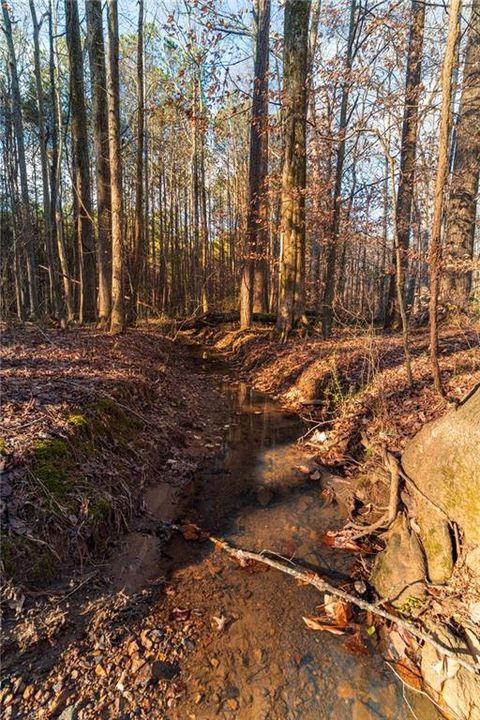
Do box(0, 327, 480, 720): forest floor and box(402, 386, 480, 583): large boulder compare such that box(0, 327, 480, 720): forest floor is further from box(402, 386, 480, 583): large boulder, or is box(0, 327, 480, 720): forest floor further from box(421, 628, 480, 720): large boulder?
box(402, 386, 480, 583): large boulder

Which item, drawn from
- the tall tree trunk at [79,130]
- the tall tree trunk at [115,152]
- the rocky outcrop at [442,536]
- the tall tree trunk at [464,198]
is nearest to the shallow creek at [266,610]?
the rocky outcrop at [442,536]

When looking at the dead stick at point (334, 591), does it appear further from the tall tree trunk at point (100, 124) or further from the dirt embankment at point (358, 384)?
the tall tree trunk at point (100, 124)

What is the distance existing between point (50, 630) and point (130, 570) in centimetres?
85

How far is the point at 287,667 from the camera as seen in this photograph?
8.55ft

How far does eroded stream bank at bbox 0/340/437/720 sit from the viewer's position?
7.59 ft

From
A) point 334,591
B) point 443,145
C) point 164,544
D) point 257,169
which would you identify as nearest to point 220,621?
point 334,591

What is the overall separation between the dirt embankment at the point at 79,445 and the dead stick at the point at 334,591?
114cm

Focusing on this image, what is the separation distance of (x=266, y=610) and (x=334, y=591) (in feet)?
1.85

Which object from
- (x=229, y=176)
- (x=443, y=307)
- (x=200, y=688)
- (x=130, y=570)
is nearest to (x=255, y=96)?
(x=443, y=307)

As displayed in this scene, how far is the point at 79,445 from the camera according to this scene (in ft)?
13.1

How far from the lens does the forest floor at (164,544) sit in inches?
94.0

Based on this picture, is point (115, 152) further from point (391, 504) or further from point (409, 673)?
point (409, 673)

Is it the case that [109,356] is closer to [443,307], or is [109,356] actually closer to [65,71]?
[443,307]

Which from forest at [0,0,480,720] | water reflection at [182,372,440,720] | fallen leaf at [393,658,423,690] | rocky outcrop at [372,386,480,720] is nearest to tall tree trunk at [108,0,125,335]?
forest at [0,0,480,720]
